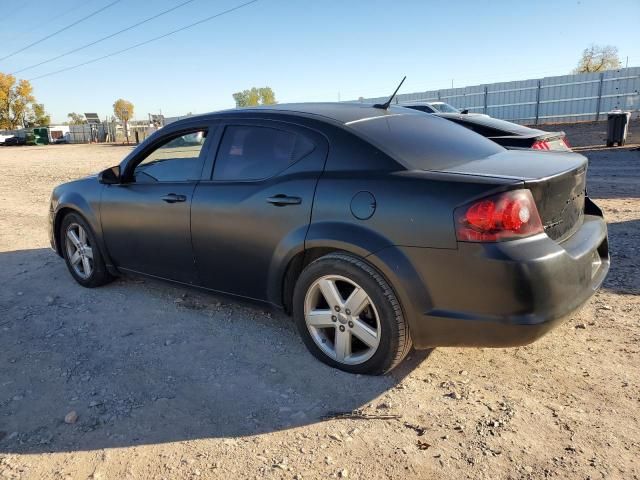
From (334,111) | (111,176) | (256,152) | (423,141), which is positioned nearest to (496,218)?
(423,141)

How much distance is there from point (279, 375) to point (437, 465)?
1191mm

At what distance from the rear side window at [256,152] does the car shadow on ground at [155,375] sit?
3.31 ft

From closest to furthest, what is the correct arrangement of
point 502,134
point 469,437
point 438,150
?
point 469,437 → point 438,150 → point 502,134

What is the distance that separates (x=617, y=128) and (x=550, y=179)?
52.8 ft

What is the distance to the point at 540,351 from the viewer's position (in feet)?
11.0

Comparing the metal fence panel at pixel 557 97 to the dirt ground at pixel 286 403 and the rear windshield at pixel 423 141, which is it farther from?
the rear windshield at pixel 423 141

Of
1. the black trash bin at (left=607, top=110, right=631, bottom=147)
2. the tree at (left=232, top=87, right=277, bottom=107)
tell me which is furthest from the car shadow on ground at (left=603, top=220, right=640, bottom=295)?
the tree at (left=232, top=87, right=277, bottom=107)

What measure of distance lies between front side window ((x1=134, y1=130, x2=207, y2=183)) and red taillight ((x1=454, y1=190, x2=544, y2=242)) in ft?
7.04

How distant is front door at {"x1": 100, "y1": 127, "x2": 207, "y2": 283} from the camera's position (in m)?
3.95

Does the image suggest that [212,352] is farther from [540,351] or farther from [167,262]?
[540,351]

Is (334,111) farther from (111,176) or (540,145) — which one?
(540,145)

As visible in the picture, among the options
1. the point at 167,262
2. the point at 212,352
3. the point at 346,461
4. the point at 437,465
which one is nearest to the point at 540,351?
the point at 437,465

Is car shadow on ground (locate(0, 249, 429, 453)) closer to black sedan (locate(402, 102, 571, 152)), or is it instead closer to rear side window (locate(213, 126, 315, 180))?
rear side window (locate(213, 126, 315, 180))

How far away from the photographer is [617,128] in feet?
53.3
